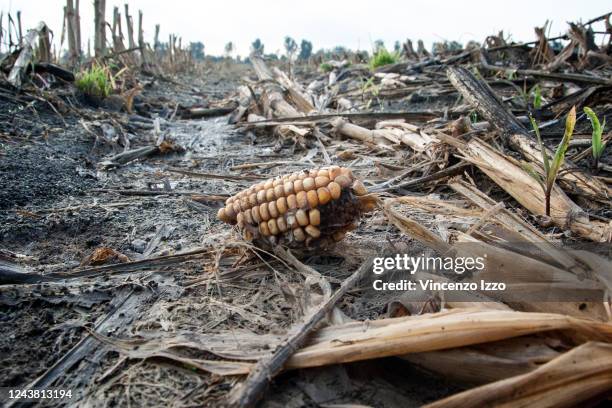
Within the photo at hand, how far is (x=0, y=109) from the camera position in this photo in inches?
182

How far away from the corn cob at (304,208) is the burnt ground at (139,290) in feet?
0.45

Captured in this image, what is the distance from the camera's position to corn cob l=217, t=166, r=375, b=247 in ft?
6.26

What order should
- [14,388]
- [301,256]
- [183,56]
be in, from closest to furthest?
1. [14,388]
2. [301,256]
3. [183,56]

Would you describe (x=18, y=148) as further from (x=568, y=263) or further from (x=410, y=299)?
(x=568, y=263)

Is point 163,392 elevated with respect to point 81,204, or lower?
lower

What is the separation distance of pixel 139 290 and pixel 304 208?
0.75m

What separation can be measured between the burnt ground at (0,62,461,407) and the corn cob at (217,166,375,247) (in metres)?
0.14

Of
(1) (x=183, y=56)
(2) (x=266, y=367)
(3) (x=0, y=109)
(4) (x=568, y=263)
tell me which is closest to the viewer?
(2) (x=266, y=367)

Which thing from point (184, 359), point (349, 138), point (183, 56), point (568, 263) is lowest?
point (184, 359)

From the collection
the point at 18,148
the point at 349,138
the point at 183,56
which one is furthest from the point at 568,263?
the point at 183,56

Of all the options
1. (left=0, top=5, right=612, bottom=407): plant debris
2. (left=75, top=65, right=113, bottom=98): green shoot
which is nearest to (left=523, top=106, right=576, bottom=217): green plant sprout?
(left=0, top=5, right=612, bottom=407): plant debris

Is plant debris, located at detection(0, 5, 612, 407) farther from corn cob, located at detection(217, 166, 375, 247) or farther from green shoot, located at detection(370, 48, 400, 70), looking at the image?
green shoot, located at detection(370, 48, 400, 70)

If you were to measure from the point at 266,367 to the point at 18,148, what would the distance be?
3619 mm

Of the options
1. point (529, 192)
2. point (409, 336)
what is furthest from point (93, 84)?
point (409, 336)
